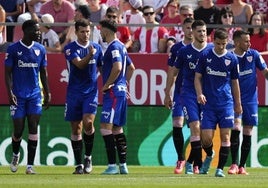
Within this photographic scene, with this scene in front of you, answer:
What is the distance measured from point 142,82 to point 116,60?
5.45 metres

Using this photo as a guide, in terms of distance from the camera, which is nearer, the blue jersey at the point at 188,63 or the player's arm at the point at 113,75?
the player's arm at the point at 113,75

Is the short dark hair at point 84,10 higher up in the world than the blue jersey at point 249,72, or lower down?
higher up

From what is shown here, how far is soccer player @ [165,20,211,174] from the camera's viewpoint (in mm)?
19125

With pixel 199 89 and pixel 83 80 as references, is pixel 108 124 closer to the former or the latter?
pixel 83 80

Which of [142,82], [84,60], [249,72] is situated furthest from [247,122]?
[142,82]

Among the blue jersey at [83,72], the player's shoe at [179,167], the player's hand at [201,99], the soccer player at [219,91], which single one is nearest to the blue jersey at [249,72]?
the soccer player at [219,91]

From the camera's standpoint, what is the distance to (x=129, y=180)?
17.2m

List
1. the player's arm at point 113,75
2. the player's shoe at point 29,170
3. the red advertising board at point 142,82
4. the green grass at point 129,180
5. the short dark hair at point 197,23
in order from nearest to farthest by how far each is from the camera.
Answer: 1. the green grass at point 129,180
2. the player's arm at point 113,75
3. the short dark hair at point 197,23
4. the player's shoe at point 29,170
5. the red advertising board at point 142,82

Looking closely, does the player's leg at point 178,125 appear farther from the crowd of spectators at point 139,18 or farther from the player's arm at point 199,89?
the crowd of spectators at point 139,18

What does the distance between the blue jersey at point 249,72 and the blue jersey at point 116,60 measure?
2.12 m

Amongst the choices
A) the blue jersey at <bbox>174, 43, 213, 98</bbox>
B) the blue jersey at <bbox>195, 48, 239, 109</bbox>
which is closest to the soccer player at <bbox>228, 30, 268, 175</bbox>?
the blue jersey at <bbox>174, 43, 213, 98</bbox>

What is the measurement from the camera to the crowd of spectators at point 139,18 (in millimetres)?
23672

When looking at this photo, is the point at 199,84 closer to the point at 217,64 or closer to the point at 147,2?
the point at 217,64

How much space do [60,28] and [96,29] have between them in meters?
0.85
